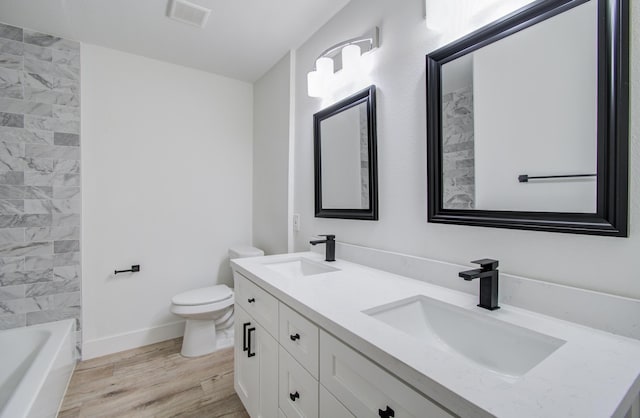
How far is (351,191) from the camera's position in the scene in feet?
5.44

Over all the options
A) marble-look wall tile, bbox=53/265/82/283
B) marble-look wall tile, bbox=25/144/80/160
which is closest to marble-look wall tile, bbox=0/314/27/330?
marble-look wall tile, bbox=53/265/82/283

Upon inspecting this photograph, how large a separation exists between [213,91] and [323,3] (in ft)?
4.56

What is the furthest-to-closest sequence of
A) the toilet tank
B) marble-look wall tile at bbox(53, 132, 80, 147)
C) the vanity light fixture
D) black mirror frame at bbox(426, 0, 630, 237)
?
1. the toilet tank
2. marble-look wall tile at bbox(53, 132, 80, 147)
3. the vanity light fixture
4. black mirror frame at bbox(426, 0, 630, 237)

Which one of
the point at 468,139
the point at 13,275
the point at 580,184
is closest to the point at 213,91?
the point at 13,275

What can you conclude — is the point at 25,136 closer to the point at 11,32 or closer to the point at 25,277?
the point at 11,32

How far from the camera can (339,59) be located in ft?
5.77

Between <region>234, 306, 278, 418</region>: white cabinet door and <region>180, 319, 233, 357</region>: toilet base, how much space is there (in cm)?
69

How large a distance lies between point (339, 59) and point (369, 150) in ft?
2.20

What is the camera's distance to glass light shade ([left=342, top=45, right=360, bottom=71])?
1526 mm

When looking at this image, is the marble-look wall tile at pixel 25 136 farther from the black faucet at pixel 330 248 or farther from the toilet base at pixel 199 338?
the black faucet at pixel 330 248

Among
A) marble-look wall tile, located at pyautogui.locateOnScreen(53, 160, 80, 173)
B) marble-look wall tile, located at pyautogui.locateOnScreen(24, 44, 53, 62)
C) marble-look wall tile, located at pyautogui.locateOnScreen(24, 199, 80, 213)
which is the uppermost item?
marble-look wall tile, located at pyautogui.locateOnScreen(24, 44, 53, 62)

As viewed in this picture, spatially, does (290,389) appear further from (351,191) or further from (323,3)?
Answer: (323,3)

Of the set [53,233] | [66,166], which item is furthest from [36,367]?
[66,166]

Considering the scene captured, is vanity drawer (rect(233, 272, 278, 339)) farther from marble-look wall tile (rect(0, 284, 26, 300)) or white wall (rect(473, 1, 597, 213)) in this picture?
marble-look wall tile (rect(0, 284, 26, 300))
